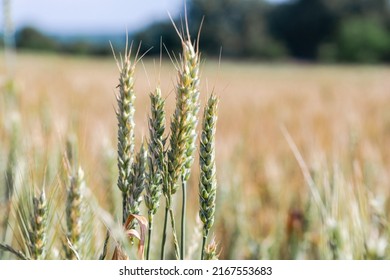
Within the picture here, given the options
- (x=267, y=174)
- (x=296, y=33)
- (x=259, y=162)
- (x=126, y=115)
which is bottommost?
(x=296, y=33)

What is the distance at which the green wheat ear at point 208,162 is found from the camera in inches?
19.3

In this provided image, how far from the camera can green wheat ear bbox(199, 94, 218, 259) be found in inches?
19.3

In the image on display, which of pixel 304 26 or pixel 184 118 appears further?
pixel 304 26

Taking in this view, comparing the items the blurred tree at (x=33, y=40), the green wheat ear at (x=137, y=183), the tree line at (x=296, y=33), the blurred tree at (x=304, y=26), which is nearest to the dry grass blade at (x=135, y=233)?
the green wheat ear at (x=137, y=183)

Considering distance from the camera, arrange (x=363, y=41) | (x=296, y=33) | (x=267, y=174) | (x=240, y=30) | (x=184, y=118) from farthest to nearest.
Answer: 1. (x=240, y=30)
2. (x=296, y=33)
3. (x=363, y=41)
4. (x=267, y=174)
5. (x=184, y=118)

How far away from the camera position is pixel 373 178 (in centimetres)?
162

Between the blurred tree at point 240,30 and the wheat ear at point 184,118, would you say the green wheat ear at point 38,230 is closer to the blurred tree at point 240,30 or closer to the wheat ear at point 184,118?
the wheat ear at point 184,118

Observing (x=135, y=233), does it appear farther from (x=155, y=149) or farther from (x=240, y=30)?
(x=240, y=30)

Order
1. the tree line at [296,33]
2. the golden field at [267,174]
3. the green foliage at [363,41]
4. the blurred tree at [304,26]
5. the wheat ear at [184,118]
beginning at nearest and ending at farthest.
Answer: the wheat ear at [184,118] → the golden field at [267,174] → the green foliage at [363,41] → the tree line at [296,33] → the blurred tree at [304,26]

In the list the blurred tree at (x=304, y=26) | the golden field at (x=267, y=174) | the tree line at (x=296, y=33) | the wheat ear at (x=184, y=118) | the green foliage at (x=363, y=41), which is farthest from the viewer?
the blurred tree at (x=304, y=26)

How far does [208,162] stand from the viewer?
A: 498 mm

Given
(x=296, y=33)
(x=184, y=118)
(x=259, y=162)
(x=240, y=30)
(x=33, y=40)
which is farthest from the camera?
(x=240, y=30)

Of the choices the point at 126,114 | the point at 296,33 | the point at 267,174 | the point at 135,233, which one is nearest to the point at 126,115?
the point at 126,114

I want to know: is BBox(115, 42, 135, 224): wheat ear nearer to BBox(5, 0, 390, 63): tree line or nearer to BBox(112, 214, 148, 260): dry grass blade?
BBox(112, 214, 148, 260): dry grass blade
